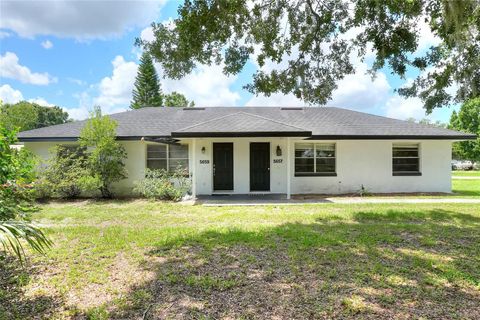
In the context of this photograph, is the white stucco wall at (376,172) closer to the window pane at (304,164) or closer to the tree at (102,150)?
the window pane at (304,164)

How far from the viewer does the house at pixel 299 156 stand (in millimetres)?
13742

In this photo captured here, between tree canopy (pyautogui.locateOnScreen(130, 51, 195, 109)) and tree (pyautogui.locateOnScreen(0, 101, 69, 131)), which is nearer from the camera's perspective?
tree (pyautogui.locateOnScreen(0, 101, 69, 131))

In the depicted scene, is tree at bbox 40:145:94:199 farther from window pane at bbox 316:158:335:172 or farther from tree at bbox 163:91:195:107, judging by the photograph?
tree at bbox 163:91:195:107

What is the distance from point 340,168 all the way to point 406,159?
3.38m

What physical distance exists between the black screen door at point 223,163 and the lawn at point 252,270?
17.9ft

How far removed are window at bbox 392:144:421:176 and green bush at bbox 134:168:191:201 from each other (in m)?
9.87

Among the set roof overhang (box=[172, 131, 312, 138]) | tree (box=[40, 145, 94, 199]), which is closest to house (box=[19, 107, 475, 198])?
tree (box=[40, 145, 94, 199])

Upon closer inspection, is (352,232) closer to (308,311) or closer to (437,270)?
(437,270)

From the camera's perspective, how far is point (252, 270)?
4.77m

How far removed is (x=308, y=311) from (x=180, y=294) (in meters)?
1.65

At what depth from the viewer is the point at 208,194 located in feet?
44.8

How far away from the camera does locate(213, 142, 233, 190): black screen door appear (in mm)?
13844

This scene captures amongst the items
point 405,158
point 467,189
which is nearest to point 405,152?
point 405,158

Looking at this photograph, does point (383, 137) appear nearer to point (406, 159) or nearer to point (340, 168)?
point (406, 159)
